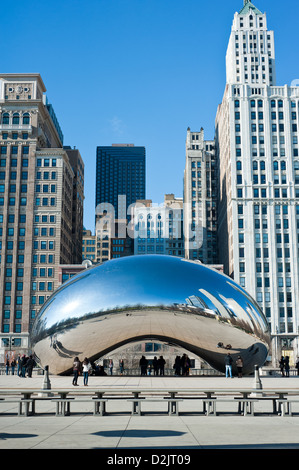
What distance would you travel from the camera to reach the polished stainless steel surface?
84.0 ft

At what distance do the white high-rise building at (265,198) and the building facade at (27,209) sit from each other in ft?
103

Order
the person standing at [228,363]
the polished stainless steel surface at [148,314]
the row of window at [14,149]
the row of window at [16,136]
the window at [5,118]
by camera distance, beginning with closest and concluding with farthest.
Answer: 1. the polished stainless steel surface at [148,314]
2. the person standing at [228,363]
3. the row of window at [14,149]
4. the row of window at [16,136]
5. the window at [5,118]

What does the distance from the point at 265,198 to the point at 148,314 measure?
234ft

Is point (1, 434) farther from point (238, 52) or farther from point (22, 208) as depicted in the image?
point (238, 52)

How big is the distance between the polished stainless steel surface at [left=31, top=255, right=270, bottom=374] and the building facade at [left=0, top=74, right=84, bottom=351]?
60093 millimetres

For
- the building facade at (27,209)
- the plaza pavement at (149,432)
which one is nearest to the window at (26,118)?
the building facade at (27,209)

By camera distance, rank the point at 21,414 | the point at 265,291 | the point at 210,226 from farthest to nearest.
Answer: the point at 210,226 → the point at 265,291 → the point at 21,414

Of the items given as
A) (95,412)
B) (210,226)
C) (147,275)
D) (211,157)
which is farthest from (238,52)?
(95,412)

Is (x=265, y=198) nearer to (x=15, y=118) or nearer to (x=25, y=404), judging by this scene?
(x=15, y=118)

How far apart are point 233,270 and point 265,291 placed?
22.7 ft

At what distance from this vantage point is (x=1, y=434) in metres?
10.2

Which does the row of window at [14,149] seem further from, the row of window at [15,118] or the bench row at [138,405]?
the bench row at [138,405]

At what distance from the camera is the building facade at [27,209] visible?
284 ft

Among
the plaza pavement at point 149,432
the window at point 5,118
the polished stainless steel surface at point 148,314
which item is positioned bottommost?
the plaza pavement at point 149,432
